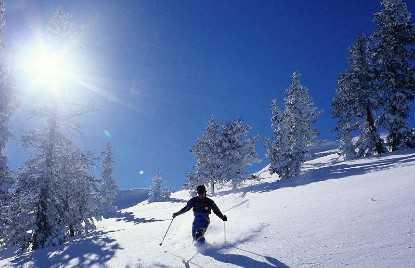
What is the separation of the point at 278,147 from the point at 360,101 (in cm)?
1153

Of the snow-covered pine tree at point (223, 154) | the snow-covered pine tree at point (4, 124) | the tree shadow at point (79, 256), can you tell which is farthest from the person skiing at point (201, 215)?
the snow-covered pine tree at point (223, 154)

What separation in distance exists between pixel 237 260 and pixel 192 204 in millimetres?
3009

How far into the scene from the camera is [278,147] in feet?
153

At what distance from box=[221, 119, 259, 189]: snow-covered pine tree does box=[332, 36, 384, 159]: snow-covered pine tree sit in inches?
657

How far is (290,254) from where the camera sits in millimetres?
7605

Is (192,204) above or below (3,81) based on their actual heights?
below

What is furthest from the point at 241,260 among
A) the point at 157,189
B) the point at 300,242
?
the point at 157,189

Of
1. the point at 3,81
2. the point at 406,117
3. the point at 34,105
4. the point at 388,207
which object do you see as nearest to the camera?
the point at 388,207

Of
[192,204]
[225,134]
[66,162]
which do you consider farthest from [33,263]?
[225,134]

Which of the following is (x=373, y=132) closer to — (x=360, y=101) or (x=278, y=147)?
(x=360, y=101)

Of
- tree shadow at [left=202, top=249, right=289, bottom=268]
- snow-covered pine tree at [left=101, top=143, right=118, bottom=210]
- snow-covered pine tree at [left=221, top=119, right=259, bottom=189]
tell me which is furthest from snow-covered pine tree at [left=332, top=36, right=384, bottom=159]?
snow-covered pine tree at [left=101, top=143, right=118, bottom=210]

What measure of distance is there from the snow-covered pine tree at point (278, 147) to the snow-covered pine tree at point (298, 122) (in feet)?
1.84

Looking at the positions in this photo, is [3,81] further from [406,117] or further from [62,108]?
[406,117]

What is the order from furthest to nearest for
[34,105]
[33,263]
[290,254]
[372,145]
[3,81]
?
[372,145], [34,105], [3,81], [33,263], [290,254]
